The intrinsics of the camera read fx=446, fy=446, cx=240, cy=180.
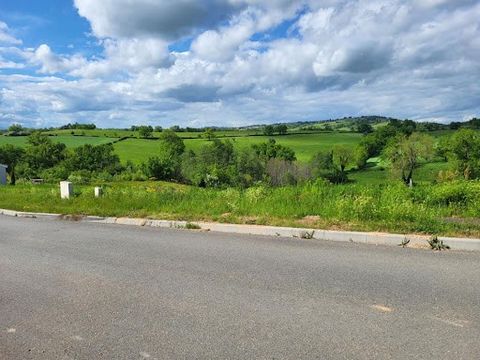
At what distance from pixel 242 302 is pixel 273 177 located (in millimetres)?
94367

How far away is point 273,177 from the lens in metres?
99.2

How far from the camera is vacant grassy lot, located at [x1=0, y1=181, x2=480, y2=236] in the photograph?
8.80 metres

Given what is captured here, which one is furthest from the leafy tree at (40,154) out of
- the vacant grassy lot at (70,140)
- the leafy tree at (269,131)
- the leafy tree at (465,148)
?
the leafy tree at (465,148)

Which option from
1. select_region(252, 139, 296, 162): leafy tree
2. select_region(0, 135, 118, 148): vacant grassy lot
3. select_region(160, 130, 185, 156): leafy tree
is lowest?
select_region(252, 139, 296, 162): leafy tree

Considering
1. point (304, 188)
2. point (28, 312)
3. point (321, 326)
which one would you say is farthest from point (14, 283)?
point (304, 188)

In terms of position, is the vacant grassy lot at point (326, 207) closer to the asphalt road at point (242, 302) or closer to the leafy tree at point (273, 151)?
the asphalt road at point (242, 302)

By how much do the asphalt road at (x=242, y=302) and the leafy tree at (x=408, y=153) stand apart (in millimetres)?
87869

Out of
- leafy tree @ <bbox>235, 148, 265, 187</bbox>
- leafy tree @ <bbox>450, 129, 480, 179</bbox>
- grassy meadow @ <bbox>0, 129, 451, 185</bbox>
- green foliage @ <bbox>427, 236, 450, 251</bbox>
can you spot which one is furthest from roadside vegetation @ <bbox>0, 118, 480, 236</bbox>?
green foliage @ <bbox>427, 236, 450, 251</bbox>

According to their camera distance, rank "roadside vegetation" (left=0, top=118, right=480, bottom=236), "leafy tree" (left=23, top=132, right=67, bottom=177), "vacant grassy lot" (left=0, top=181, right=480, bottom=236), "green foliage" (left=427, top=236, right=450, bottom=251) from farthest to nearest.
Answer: "leafy tree" (left=23, top=132, right=67, bottom=177), "roadside vegetation" (left=0, top=118, right=480, bottom=236), "vacant grassy lot" (left=0, top=181, right=480, bottom=236), "green foliage" (left=427, top=236, right=450, bottom=251)

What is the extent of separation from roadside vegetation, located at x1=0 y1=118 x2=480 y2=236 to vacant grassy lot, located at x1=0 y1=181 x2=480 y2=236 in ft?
0.09

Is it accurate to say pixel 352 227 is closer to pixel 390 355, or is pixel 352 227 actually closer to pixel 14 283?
pixel 390 355

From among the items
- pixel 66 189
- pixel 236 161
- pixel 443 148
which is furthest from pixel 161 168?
pixel 66 189

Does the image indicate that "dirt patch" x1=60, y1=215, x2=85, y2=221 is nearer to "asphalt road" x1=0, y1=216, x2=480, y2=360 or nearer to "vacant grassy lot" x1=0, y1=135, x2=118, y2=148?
"asphalt road" x1=0, y1=216, x2=480, y2=360

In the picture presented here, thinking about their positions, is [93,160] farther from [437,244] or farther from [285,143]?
[437,244]
